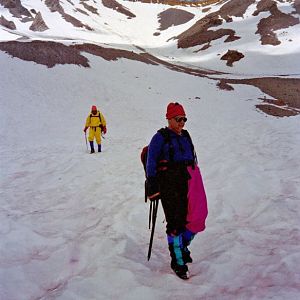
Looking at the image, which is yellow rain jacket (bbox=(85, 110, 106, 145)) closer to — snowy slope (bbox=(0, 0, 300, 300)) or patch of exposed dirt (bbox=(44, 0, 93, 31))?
snowy slope (bbox=(0, 0, 300, 300))

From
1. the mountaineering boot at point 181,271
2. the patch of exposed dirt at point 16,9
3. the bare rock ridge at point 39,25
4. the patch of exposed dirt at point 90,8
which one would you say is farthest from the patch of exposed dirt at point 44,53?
the patch of exposed dirt at point 90,8

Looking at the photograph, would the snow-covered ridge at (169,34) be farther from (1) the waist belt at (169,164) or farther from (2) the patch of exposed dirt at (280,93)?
(1) the waist belt at (169,164)

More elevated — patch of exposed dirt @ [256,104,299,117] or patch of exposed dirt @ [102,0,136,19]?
patch of exposed dirt @ [102,0,136,19]

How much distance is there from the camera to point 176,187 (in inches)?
183

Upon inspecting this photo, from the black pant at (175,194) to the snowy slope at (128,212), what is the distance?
753 mm

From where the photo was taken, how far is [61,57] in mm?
30141

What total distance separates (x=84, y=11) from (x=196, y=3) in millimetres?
42168

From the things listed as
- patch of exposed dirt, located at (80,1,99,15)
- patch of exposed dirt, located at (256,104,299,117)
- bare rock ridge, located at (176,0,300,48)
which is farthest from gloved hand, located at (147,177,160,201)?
patch of exposed dirt, located at (80,1,99,15)

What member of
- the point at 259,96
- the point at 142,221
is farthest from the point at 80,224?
the point at 259,96

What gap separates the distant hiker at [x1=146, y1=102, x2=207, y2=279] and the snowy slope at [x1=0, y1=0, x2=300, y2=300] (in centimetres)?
55

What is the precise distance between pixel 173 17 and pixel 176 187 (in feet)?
309

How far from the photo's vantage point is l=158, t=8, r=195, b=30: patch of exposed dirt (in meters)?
87.7

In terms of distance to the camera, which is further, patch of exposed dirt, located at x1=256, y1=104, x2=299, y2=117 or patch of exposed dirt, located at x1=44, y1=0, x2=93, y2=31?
patch of exposed dirt, located at x1=44, y1=0, x2=93, y2=31

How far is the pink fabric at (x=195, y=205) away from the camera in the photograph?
471 centimetres
